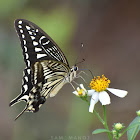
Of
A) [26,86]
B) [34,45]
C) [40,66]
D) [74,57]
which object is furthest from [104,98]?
[74,57]

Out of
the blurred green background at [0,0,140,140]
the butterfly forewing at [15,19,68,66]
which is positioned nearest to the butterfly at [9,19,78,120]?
the butterfly forewing at [15,19,68,66]

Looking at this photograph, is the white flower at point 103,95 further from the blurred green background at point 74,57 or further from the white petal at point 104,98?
the blurred green background at point 74,57

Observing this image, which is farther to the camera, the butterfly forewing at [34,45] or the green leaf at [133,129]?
the butterfly forewing at [34,45]

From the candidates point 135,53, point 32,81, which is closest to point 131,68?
point 135,53

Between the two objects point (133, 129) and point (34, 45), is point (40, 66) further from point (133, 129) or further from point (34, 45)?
point (133, 129)

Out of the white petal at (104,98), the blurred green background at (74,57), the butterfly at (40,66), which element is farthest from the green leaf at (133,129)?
the blurred green background at (74,57)

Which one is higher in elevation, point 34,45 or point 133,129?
point 34,45
